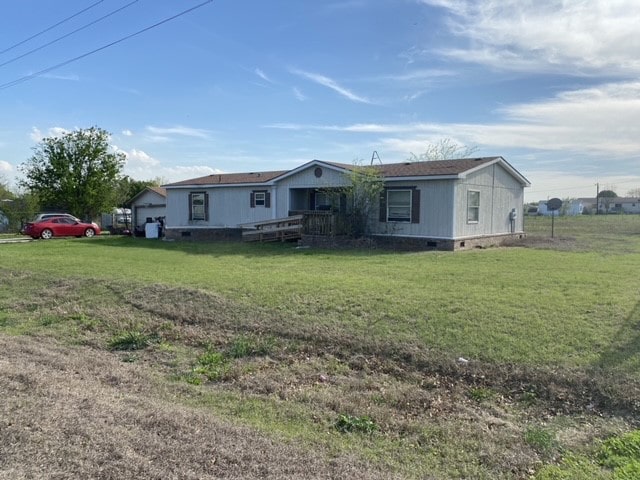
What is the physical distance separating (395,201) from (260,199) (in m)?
7.13

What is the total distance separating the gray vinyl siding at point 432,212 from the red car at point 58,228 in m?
19.6

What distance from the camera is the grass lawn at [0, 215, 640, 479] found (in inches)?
167

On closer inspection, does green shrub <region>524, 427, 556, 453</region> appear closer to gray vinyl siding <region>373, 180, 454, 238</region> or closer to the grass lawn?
the grass lawn

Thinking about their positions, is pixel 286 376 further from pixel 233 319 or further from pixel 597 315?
pixel 597 315

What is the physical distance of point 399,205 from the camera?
19297 mm

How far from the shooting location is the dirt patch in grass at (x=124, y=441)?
337cm

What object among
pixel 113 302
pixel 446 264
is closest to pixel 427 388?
pixel 113 302

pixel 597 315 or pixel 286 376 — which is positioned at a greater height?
pixel 597 315

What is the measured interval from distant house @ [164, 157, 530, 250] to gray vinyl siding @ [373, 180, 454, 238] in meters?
0.04

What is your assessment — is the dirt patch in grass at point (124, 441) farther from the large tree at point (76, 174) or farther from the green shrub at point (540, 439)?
the large tree at point (76, 174)

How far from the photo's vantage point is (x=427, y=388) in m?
5.47

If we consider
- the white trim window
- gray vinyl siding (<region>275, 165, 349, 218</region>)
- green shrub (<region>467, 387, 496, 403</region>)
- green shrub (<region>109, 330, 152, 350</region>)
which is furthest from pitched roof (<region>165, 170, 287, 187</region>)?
green shrub (<region>467, 387, 496, 403</region>)

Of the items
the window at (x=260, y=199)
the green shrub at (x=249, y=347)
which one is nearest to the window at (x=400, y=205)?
the window at (x=260, y=199)

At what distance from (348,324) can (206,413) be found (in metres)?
3.14
